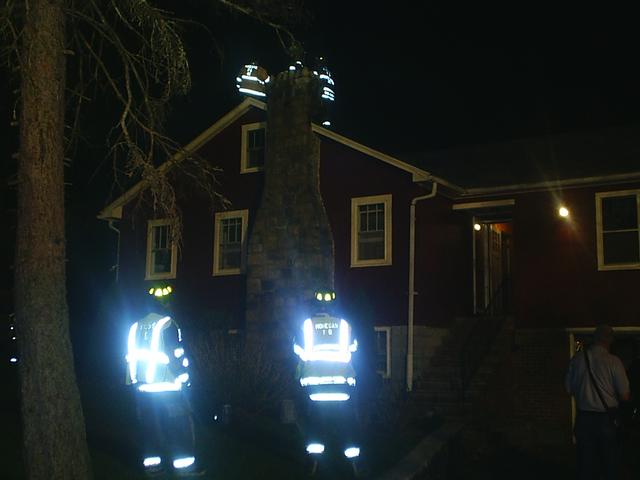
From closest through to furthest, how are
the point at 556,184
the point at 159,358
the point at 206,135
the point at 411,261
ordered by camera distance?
1. the point at 159,358
2. the point at 556,184
3. the point at 411,261
4. the point at 206,135

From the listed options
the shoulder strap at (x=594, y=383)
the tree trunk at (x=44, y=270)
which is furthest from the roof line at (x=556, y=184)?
the tree trunk at (x=44, y=270)

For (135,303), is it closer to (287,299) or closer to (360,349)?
(287,299)

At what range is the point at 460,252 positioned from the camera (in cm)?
1831

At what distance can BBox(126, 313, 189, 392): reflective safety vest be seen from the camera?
29.2ft

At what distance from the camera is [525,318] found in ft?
54.3

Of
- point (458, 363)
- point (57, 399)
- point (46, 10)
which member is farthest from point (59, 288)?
point (458, 363)

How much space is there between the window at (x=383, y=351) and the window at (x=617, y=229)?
4.39 meters

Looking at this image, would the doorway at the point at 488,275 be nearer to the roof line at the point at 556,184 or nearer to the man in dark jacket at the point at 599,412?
the roof line at the point at 556,184

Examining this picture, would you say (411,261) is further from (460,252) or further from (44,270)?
(44,270)

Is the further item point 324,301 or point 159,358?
point 324,301

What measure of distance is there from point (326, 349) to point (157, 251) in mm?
12135

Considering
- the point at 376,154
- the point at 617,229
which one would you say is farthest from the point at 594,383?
the point at 376,154

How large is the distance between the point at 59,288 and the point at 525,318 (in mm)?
10932

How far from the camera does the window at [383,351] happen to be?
670 inches
